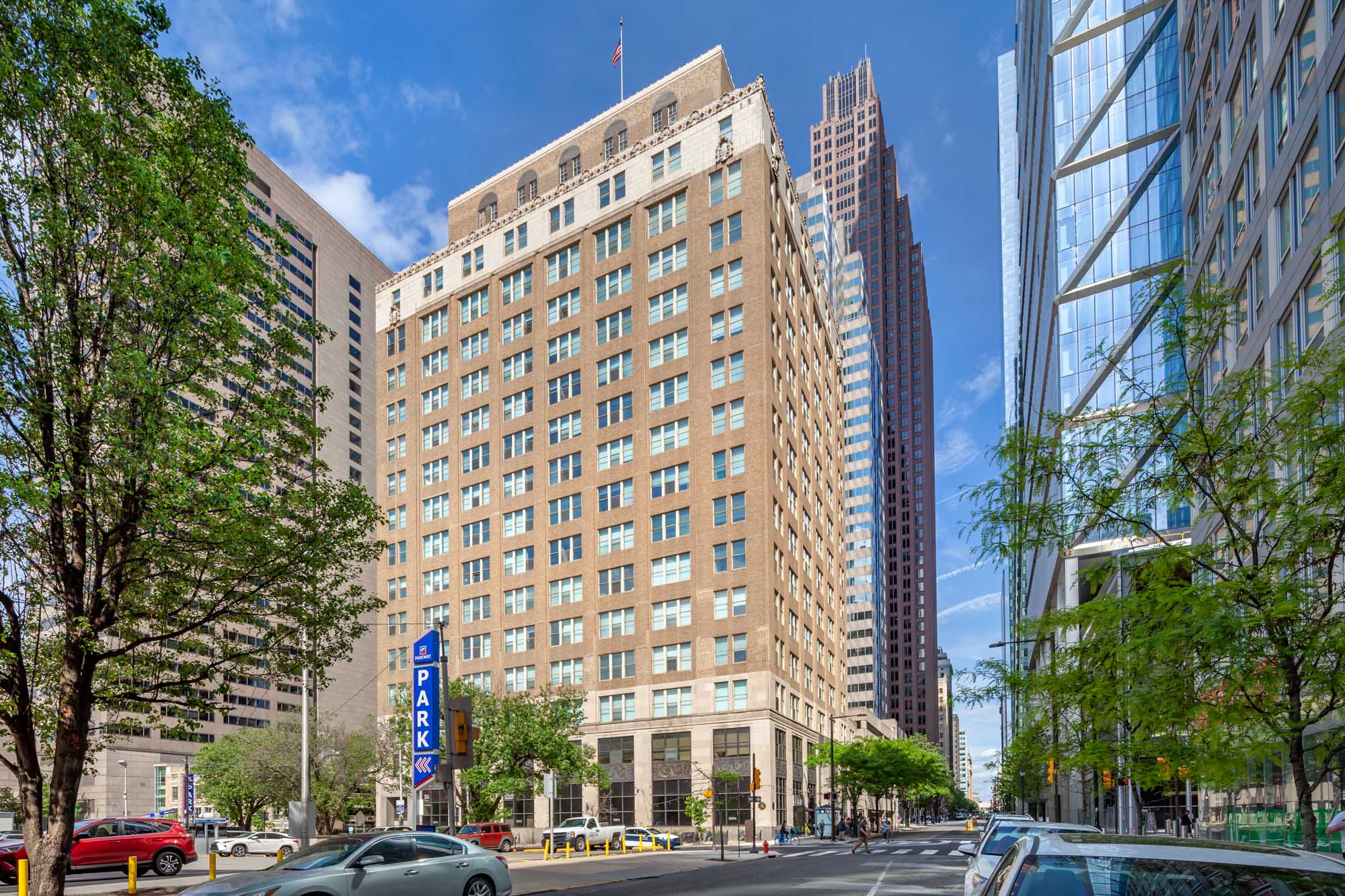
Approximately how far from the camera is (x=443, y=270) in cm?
9306

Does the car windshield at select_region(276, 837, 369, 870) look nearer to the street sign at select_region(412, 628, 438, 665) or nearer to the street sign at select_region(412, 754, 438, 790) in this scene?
the street sign at select_region(412, 754, 438, 790)

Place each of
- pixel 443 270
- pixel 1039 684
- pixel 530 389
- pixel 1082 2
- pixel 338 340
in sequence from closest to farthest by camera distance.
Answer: pixel 1039 684
pixel 1082 2
pixel 530 389
pixel 443 270
pixel 338 340

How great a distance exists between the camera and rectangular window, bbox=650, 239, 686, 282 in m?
77.0

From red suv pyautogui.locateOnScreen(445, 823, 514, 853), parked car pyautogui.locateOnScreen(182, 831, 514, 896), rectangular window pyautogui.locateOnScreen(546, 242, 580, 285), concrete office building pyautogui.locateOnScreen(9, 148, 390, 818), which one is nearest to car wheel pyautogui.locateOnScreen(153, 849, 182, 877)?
red suv pyautogui.locateOnScreen(445, 823, 514, 853)

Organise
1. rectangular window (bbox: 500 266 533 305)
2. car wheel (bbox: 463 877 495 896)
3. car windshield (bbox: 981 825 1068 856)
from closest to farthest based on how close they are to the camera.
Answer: car windshield (bbox: 981 825 1068 856)
car wheel (bbox: 463 877 495 896)
rectangular window (bbox: 500 266 533 305)

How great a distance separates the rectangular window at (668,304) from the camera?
76250mm

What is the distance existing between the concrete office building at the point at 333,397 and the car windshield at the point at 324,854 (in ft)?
395

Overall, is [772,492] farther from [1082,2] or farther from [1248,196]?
[1248,196]

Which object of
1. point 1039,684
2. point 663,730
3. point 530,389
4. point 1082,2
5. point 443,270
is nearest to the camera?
point 1039,684

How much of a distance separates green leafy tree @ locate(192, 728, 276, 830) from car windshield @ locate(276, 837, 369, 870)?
207 ft

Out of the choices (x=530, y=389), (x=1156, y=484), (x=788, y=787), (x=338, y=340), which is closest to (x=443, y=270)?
(x=530, y=389)

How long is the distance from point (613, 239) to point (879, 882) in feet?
210

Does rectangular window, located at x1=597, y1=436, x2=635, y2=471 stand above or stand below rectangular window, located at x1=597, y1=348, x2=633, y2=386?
below

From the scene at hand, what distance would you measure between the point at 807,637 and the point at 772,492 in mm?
17957
